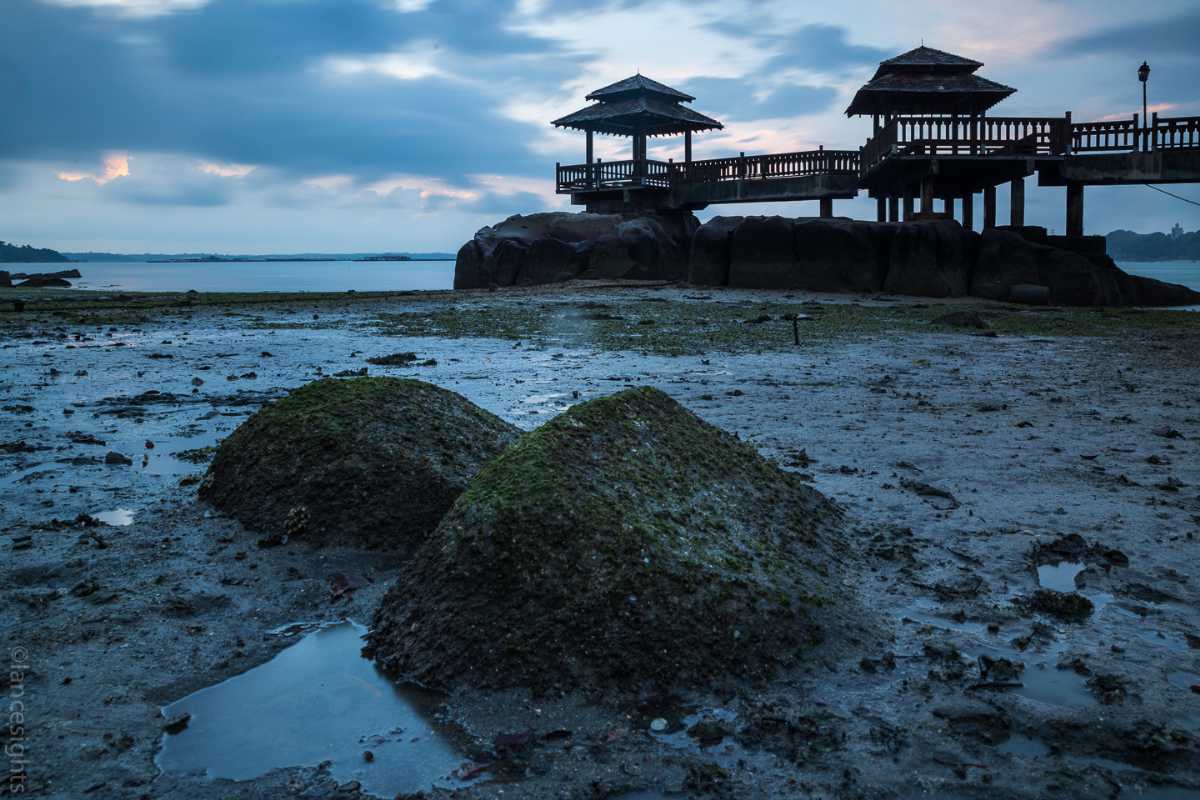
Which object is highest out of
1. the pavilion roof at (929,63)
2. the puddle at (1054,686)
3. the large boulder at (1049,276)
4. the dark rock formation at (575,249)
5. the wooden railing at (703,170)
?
the pavilion roof at (929,63)

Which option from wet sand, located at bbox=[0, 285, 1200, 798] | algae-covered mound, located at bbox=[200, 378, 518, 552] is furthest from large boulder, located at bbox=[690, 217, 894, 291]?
algae-covered mound, located at bbox=[200, 378, 518, 552]

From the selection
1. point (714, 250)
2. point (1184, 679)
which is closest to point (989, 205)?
point (714, 250)

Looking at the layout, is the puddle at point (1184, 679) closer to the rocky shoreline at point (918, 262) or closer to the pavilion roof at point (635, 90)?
the rocky shoreline at point (918, 262)

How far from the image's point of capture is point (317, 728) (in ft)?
9.46

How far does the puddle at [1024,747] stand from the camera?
2641 mm

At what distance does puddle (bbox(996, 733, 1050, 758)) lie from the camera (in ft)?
8.66

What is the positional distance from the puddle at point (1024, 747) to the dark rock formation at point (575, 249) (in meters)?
30.1

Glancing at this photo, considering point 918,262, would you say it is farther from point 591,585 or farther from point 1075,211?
point 591,585

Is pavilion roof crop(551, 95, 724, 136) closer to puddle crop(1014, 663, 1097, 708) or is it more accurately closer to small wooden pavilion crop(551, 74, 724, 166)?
small wooden pavilion crop(551, 74, 724, 166)

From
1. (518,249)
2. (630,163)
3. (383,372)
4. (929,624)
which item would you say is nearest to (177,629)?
(929,624)

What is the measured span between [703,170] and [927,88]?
10.2 m

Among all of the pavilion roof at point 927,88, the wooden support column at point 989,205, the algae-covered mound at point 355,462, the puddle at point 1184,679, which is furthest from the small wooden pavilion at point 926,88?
the puddle at point 1184,679

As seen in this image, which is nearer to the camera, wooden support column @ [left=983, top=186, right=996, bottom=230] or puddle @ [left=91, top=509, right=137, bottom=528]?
puddle @ [left=91, top=509, right=137, bottom=528]

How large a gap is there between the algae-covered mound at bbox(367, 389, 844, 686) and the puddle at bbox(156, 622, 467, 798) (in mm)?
160
